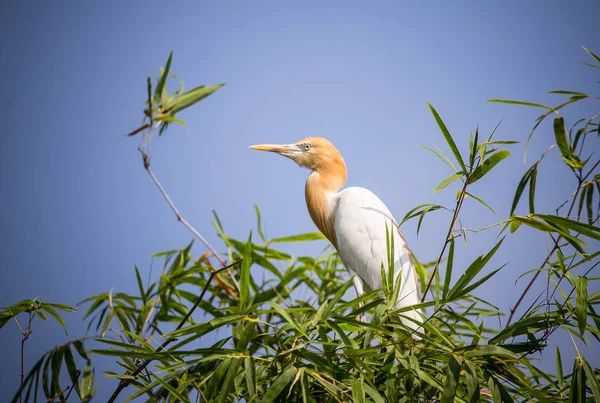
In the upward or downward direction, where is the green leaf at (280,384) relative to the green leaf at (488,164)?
downward

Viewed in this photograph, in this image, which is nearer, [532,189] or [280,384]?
[280,384]

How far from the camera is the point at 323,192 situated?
6.14ft

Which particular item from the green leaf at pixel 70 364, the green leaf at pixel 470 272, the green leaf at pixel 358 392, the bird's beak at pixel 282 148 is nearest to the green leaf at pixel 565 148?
the green leaf at pixel 470 272

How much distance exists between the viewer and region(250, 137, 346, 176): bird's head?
187 centimetres

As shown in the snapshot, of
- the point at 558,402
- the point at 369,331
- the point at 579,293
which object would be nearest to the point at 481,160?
the point at 579,293

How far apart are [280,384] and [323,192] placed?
1.01 meters

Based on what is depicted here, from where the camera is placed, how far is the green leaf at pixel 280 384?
0.93m

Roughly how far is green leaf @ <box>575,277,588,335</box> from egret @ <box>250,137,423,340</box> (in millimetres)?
517

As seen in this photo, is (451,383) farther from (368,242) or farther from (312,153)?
(312,153)

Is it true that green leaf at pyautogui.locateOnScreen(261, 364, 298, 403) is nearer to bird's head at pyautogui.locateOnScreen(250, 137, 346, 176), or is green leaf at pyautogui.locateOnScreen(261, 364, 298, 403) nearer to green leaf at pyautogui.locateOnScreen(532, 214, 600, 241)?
green leaf at pyautogui.locateOnScreen(532, 214, 600, 241)

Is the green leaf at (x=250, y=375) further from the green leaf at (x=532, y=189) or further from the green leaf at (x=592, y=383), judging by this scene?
the green leaf at (x=532, y=189)

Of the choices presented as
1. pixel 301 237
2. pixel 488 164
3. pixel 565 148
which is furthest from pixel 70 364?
pixel 565 148

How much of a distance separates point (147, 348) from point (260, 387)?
0.85 ft

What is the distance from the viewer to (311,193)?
1.88 metres
